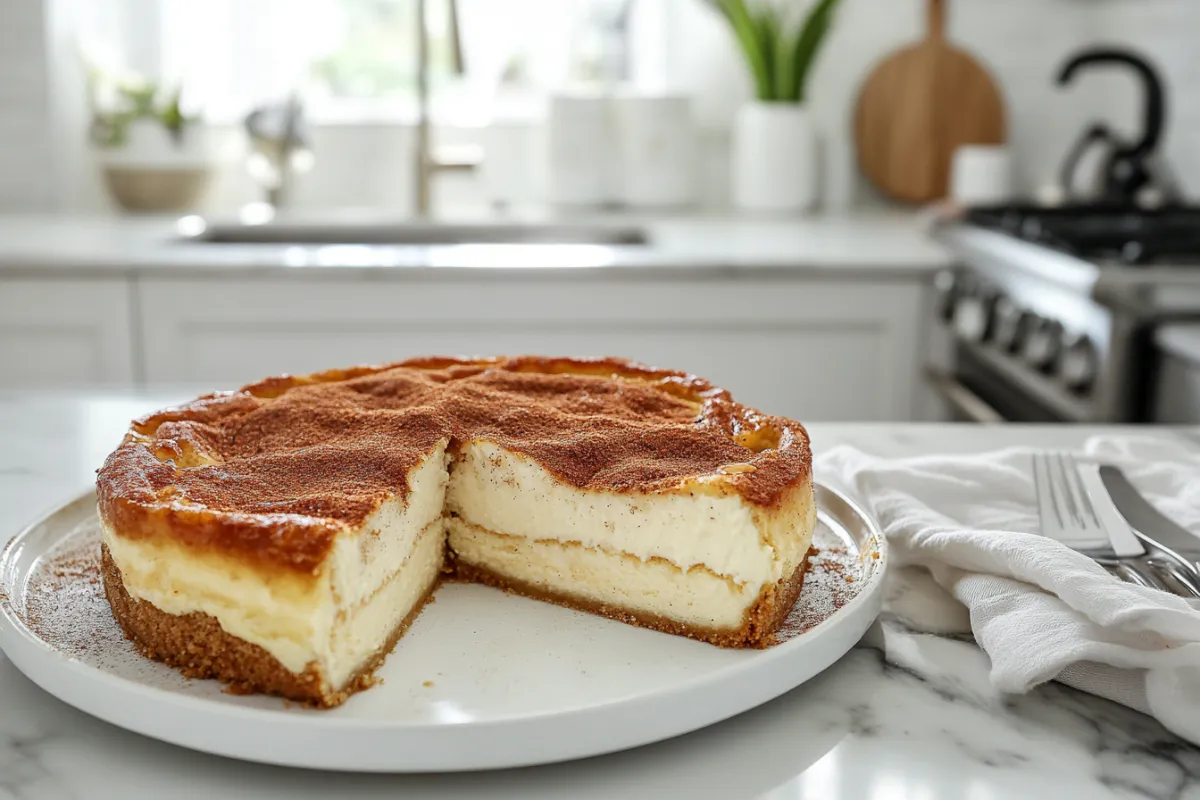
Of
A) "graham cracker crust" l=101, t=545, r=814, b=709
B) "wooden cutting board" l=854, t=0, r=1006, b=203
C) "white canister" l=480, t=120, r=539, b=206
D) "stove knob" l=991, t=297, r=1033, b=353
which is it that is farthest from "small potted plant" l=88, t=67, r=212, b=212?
"graham cracker crust" l=101, t=545, r=814, b=709

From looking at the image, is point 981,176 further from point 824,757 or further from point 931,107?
point 824,757

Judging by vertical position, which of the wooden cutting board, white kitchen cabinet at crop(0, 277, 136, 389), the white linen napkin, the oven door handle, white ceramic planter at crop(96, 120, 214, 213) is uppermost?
the wooden cutting board

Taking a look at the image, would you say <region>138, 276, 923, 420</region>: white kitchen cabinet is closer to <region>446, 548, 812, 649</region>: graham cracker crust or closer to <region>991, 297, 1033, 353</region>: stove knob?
<region>991, 297, 1033, 353</region>: stove knob

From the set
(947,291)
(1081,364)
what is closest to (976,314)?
(947,291)

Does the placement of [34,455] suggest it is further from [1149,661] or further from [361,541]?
[1149,661]

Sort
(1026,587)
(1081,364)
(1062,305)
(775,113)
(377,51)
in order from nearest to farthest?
(1026,587), (1081,364), (1062,305), (775,113), (377,51)

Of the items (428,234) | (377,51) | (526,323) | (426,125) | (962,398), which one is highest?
(377,51)
